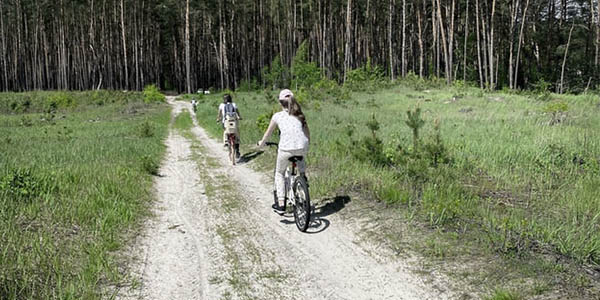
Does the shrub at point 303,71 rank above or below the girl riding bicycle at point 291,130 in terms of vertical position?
above

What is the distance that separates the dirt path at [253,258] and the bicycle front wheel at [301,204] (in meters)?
0.17

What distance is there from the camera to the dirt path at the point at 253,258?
407 centimetres

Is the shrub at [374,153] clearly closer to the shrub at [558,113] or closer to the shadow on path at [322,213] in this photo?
the shadow on path at [322,213]

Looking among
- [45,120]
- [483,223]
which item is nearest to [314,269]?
[483,223]

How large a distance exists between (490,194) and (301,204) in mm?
3210

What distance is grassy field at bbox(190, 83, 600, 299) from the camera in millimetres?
3986

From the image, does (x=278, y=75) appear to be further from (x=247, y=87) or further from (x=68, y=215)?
(x=68, y=215)

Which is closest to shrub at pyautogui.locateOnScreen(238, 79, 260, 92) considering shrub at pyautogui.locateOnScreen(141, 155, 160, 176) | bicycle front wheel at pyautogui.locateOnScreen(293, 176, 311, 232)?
shrub at pyautogui.locateOnScreen(141, 155, 160, 176)

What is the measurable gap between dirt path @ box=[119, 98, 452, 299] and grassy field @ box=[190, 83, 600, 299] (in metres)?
0.61

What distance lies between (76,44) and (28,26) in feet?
30.3

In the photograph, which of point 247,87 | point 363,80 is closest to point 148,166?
point 363,80

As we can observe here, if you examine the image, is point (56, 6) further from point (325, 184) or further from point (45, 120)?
point (325, 184)

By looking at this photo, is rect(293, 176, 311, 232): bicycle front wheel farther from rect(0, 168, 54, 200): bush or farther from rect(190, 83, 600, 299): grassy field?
rect(0, 168, 54, 200): bush

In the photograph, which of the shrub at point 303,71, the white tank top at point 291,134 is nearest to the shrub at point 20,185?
the white tank top at point 291,134
